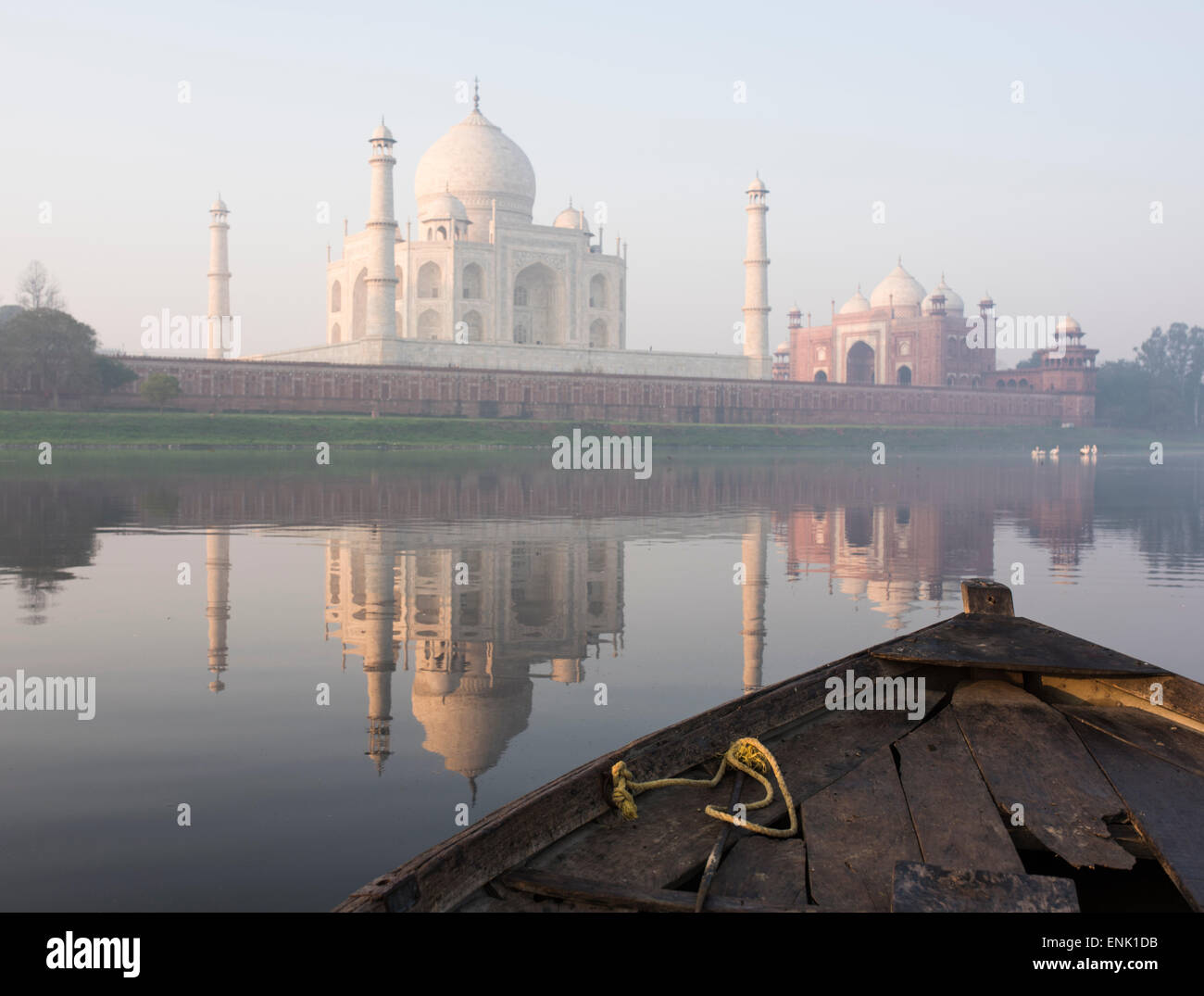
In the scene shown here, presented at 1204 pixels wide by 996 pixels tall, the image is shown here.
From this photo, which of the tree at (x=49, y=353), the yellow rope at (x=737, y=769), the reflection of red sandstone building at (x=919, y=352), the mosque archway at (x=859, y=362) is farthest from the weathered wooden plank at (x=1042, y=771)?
the mosque archway at (x=859, y=362)

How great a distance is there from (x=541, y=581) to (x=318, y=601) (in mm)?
2173

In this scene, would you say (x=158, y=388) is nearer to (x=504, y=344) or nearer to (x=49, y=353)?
(x=49, y=353)

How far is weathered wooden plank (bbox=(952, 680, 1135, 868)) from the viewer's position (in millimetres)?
3764

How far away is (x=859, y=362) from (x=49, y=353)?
156 feet

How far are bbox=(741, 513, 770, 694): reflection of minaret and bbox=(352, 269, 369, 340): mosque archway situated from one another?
137 ft

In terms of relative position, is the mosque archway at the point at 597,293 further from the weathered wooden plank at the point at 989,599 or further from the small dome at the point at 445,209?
the weathered wooden plank at the point at 989,599

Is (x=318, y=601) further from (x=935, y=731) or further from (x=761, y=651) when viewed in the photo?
(x=935, y=731)

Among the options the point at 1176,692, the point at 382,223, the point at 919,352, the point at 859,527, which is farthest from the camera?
the point at 919,352

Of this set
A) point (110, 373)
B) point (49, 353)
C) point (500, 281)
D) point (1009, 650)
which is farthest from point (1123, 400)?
point (1009, 650)

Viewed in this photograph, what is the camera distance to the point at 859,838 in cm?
372

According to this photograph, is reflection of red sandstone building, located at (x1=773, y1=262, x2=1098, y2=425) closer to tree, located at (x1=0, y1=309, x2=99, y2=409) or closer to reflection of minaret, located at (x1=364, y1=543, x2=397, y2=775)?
tree, located at (x1=0, y1=309, x2=99, y2=409)

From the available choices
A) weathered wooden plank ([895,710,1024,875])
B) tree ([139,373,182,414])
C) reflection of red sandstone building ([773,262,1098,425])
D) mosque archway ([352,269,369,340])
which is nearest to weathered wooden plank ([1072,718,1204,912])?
weathered wooden plank ([895,710,1024,875])
